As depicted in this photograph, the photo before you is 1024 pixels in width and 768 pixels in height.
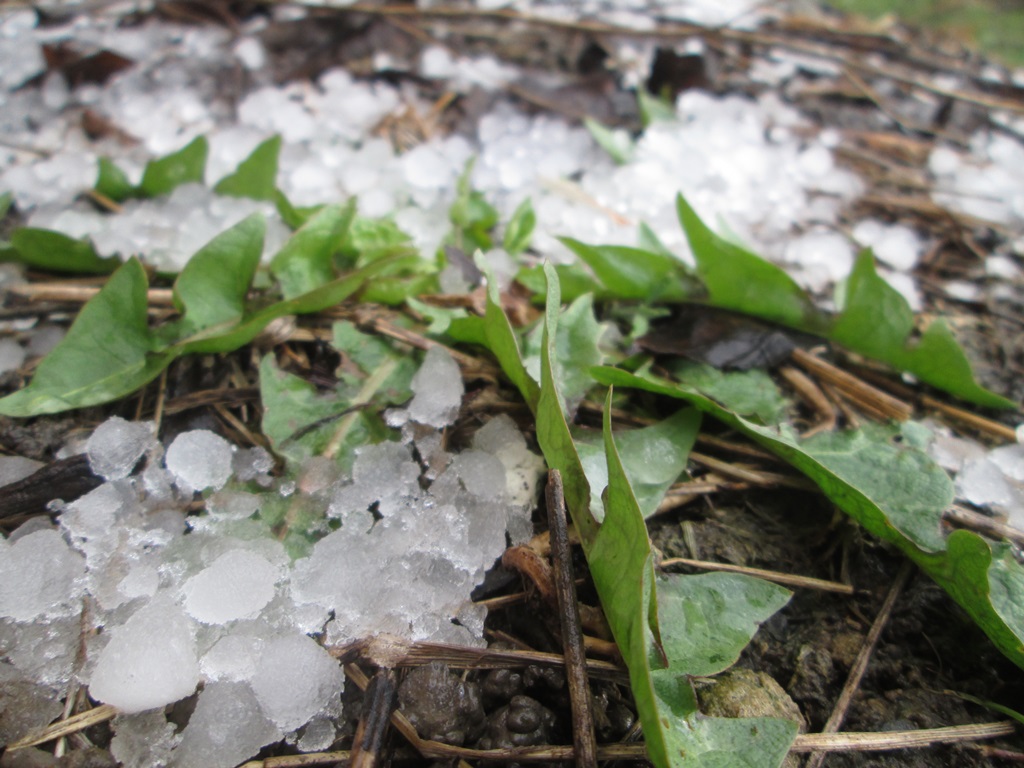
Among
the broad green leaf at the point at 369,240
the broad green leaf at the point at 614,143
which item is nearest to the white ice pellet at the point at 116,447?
the broad green leaf at the point at 369,240

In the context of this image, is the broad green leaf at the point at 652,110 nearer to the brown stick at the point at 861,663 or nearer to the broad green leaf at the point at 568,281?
the broad green leaf at the point at 568,281

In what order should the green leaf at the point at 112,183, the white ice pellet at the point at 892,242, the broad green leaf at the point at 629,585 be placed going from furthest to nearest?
the white ice pellet at the point at 892,242 → the green leaf at the point at 112,183 → the broad green leaf at the point at 629,585

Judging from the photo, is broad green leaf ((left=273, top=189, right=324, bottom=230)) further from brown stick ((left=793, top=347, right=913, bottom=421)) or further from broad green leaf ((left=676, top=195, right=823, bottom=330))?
brown stick ((left=793, top=347, right=913, bottom=421))

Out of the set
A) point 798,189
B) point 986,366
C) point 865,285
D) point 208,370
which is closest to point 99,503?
point 208,370

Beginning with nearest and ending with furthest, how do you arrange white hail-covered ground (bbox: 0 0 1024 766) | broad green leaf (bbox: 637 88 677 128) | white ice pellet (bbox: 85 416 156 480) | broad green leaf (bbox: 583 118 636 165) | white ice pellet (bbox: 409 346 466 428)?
white hail-covered ground (bbox: 0 0 1024 766)
white ice pellet (bbox: 85 416 156 480)
white ice pellet (bbox: 409 346 466 428)
broad green leaf (bbox: 583 118 636 165)
broad green leaf (bbox: 637 88 677 128)

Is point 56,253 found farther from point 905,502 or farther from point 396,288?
point 905,502

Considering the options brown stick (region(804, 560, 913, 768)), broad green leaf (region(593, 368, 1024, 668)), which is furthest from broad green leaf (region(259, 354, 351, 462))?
brown stick (region(804, 560, 913, 768))

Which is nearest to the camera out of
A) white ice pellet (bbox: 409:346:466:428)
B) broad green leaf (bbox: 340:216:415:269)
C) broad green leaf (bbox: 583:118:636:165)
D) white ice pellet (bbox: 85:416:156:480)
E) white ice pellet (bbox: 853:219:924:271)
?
white ice pellet (bbox: 85:416:156:480)
